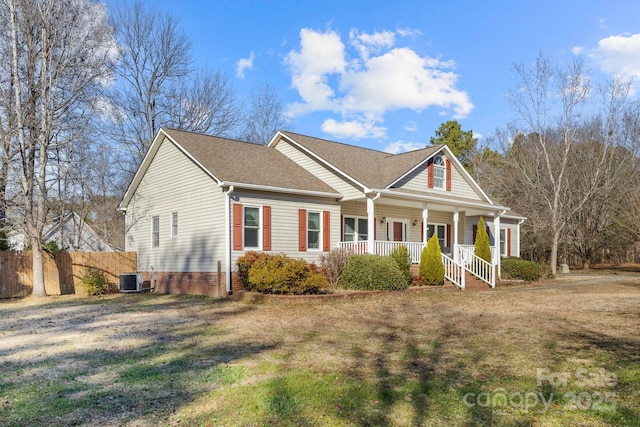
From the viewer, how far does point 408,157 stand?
2034cm

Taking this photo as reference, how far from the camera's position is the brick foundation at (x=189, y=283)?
48.6ft

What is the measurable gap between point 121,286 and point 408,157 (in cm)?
1256

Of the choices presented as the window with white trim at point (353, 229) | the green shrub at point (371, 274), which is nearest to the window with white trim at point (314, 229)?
the window with white trim at point (353, 229)

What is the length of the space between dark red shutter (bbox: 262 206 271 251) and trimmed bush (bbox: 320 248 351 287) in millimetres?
1983

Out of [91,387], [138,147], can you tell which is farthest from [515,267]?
[138,147]

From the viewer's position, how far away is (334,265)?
1564 centimetres

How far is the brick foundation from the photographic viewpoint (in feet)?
48.6

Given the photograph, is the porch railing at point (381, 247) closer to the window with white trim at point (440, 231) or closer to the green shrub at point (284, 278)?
the green shrub at point (284, 278)

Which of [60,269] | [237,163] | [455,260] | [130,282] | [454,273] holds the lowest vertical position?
[130,282]

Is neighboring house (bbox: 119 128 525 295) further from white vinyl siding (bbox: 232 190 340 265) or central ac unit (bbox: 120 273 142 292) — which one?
central ac unit (bbox: 120 273 142 292)

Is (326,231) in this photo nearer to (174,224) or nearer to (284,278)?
(284,278)

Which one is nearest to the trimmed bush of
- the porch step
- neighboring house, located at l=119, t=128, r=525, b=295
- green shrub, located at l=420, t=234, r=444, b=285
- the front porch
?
the front porch

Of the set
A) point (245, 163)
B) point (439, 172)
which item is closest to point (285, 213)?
point (245, 163)

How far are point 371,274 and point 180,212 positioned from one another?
23.7 ft
